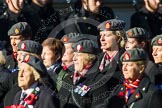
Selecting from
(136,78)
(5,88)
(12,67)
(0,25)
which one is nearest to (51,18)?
(0,25)

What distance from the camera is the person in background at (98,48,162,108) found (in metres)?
9.70

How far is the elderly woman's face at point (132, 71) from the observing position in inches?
385

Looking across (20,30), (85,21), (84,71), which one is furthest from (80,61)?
(85,21)

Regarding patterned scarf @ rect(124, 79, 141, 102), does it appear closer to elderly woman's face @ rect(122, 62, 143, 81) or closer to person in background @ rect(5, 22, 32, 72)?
elderly woman's face @ rect(122, 62, 143, 81)

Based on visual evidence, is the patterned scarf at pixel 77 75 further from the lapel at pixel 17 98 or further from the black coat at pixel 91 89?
the lapel at pixel 17 98

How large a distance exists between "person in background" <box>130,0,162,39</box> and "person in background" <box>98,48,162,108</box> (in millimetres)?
3531

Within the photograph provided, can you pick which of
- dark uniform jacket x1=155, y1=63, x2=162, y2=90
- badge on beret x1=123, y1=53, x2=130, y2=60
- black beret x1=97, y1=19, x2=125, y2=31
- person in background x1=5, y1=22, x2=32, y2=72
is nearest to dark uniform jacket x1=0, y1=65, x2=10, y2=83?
person in background x1=5, y1=22, x2=32, y2=72

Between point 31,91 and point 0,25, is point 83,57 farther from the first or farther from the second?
point 0,25

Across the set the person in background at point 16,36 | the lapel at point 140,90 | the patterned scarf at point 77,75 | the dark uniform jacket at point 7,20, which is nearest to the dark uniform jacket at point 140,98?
the lapel at point 140,90

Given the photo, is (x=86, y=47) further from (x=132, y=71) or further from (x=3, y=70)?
(x=3, y=70)

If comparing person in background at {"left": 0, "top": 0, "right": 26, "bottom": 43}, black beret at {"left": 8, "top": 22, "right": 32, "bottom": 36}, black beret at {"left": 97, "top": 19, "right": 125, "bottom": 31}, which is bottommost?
black beret at {"left": 97, "top": 19, "right": 125, "bottom": 31}

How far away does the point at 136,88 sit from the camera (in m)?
9.84

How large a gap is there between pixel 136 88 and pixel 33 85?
1.13m

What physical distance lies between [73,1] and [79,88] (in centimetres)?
460
